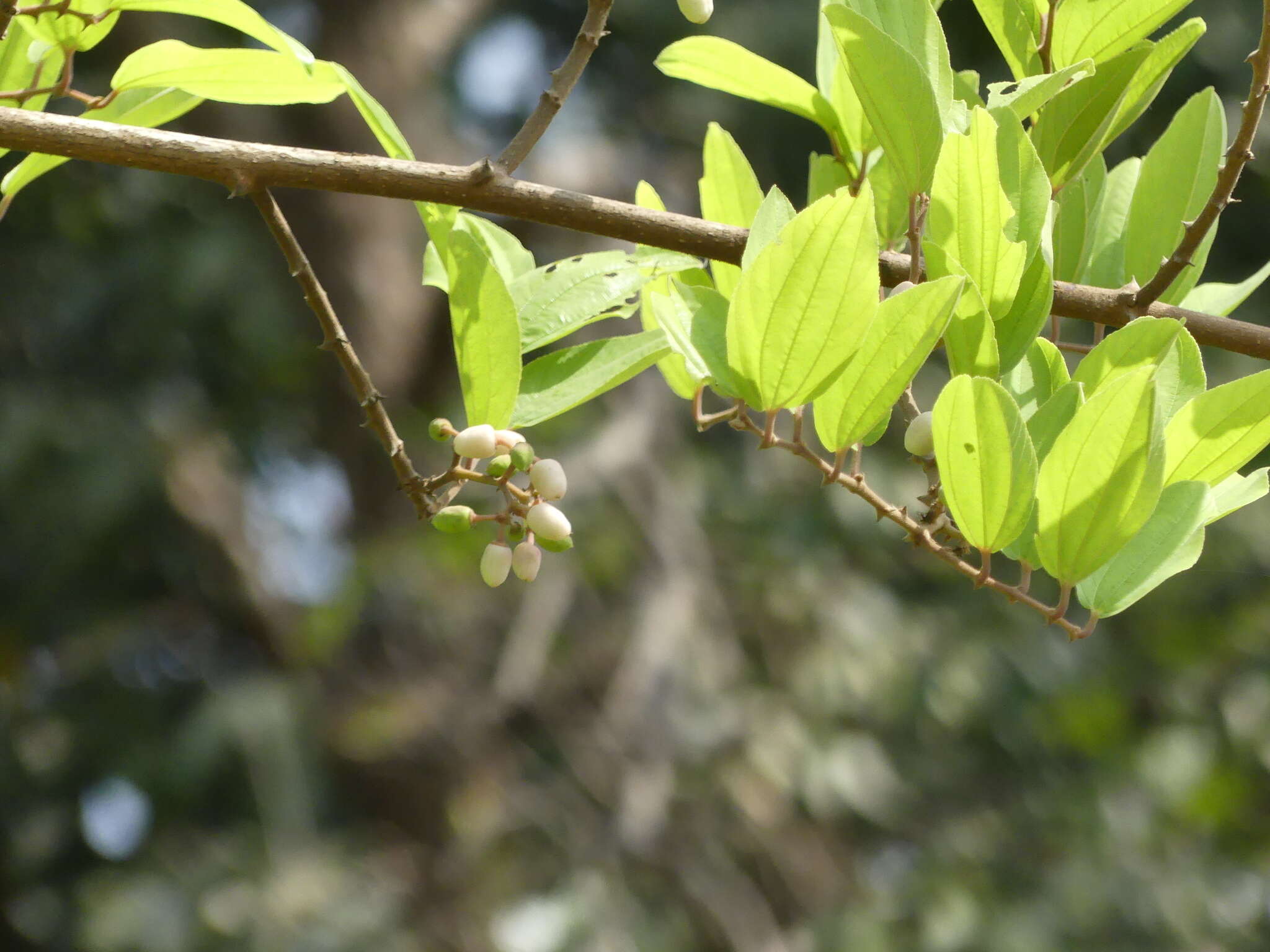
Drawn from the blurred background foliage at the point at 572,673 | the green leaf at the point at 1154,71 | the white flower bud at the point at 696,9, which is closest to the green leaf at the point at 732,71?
the white flower bud at the point at 696,9

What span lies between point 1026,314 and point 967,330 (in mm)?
29

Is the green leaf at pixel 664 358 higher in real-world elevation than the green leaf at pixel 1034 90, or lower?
lower

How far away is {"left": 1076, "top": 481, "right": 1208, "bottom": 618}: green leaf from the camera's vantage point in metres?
0.38

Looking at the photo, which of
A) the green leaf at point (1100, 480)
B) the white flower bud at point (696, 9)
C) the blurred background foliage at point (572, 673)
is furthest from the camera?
the blurred background foliage at point (572, 673)

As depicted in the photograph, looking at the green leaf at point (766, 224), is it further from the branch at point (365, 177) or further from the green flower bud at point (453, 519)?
the green flower bud at point (453, 519)

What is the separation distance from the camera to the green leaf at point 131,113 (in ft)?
1.54

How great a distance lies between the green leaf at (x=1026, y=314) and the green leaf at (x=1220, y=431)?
54mm

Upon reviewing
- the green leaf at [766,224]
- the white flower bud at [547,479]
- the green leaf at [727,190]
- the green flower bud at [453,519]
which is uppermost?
the green leaf at [766,224]

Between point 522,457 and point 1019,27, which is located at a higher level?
point 1019,27

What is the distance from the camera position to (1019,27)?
441 millimetres

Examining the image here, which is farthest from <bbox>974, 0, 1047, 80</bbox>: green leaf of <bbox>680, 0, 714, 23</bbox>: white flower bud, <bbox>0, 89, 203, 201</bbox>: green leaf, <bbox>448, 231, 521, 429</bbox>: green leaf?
<bbox>0, 89, 203, 201</bbox>: green leaf

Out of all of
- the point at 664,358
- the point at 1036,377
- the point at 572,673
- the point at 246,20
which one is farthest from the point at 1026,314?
the point at 572,673

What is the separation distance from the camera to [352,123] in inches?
103

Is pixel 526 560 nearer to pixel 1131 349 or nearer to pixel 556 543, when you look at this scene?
pixel 556 543
